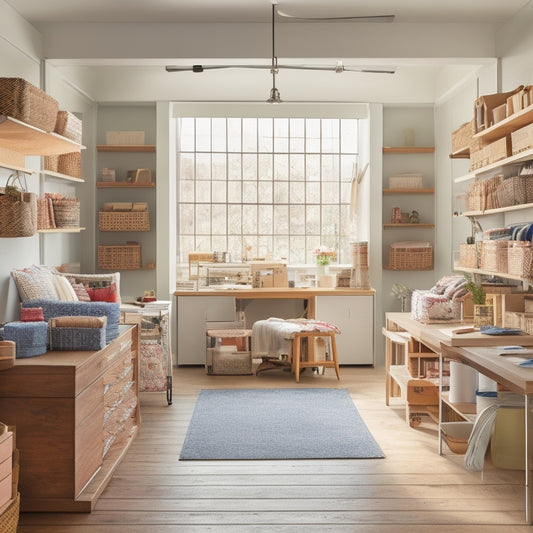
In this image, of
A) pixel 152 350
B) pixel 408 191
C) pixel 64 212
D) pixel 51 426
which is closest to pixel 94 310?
pixel 51 426

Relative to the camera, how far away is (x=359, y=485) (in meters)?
3.94

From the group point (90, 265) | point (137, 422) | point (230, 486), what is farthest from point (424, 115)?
point (230, 486)

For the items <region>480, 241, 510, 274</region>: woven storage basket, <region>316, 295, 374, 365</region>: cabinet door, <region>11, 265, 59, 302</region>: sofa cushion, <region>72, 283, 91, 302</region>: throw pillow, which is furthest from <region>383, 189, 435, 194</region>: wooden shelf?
<region>11, 265, 59, 302</region>: sofa cushion

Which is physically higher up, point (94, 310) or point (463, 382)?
point (94, 310)

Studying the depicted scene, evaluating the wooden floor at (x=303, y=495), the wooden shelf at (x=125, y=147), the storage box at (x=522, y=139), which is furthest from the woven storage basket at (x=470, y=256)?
the wooden shelf at (x=125, y=147)

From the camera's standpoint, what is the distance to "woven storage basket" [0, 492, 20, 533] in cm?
289

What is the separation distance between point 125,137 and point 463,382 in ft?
16.5

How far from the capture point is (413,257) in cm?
789

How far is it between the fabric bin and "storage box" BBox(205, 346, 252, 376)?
377cm

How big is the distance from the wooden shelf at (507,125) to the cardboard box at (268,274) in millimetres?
2956

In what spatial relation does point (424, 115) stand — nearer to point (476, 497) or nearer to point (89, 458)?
point (476, 497)

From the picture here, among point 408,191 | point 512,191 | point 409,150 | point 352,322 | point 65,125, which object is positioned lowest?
point 352,322

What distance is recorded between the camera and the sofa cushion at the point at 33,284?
5.18 meters

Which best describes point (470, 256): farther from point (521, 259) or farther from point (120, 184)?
point (120, 184)
